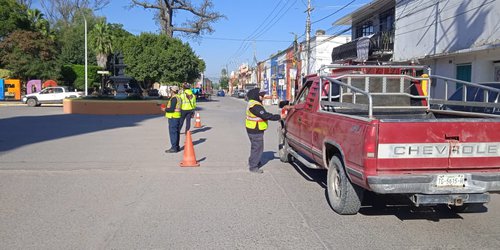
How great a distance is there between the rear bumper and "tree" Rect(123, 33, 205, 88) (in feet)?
146

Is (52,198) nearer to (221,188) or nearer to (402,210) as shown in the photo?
(221,188)

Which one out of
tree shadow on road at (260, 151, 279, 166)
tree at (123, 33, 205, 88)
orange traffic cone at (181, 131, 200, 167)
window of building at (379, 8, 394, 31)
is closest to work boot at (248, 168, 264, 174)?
tree shadow on road at (260, 151, 279, 166)

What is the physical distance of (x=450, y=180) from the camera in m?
5.27

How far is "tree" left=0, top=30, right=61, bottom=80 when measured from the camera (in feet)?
161

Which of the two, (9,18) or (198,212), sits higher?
(9,18)

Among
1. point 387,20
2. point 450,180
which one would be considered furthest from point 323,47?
point 450,180

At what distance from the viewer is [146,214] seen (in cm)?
609

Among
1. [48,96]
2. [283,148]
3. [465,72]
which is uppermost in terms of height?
[465,72]

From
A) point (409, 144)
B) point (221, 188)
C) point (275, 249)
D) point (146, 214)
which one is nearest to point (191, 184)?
point (221, 188)

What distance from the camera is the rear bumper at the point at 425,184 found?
513 centimetres

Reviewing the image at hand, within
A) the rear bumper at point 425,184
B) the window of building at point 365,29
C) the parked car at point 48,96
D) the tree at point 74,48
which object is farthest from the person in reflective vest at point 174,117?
the tree at point 74,48

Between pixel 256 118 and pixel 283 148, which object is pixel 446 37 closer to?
pixel 283 148

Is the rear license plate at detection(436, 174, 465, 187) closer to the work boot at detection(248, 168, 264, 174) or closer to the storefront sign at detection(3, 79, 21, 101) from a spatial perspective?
the work boot at detection(248, 168, 264, 174)

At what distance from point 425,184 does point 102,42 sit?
2382 inches
